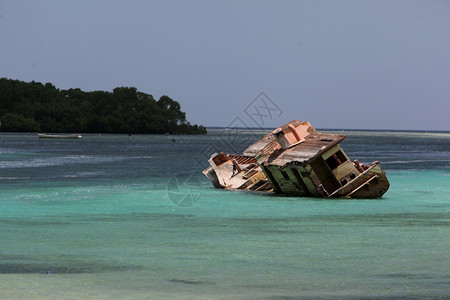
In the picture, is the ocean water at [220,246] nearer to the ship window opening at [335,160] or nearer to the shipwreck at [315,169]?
the shipwreck at [315,169]

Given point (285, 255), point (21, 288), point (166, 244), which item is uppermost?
point (21, 288)

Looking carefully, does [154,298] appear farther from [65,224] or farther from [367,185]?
[367,185]

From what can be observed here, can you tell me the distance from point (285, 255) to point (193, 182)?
28.8m

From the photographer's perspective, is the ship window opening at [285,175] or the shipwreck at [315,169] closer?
the shipwreck at [315,169]

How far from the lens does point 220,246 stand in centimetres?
2067

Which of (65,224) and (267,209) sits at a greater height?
(65,224)

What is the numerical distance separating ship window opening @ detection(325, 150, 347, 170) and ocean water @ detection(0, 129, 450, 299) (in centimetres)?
190

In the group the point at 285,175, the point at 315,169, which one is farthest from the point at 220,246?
the point at 285,175

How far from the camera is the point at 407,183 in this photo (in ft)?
153

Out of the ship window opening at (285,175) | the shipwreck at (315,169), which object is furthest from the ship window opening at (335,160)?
the ship window opening at (285,175)

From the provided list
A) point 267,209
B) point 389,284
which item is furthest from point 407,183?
point 389,284

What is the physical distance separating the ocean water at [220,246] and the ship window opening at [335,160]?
74.8 inches

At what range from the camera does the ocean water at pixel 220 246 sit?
15.4 metres

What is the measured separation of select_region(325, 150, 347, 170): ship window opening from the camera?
33.8 metres
